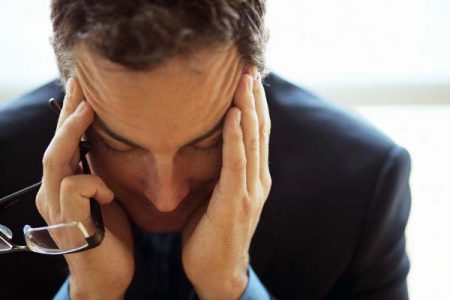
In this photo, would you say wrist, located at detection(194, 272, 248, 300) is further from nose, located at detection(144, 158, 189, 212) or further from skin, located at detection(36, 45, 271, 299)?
nose, located at detection(144, 158, 189, 212)

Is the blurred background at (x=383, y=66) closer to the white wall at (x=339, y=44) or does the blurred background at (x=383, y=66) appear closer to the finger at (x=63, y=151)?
the white wall at (x=339, y=44)

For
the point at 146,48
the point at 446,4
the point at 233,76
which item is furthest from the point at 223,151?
the point at 446,4

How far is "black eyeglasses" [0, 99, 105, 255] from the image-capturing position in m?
0.83

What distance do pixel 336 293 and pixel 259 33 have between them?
0.54 metres

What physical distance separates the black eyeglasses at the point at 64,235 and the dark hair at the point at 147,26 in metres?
0.22

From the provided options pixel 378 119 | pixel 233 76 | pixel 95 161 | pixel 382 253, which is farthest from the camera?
pixel 378 119

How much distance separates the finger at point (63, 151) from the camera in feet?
2.50

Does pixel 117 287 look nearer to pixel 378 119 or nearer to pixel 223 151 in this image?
pixel 223 151

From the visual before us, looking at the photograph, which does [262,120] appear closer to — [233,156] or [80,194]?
[233,156]

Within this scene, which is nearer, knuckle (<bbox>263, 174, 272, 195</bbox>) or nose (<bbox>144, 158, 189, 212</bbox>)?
nose (<bbox>144, 158, 189, 212</bbox>)

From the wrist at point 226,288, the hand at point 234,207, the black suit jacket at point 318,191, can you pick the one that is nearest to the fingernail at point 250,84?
the hand at point 234,207

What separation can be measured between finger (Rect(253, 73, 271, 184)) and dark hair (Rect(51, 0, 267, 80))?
126 mm

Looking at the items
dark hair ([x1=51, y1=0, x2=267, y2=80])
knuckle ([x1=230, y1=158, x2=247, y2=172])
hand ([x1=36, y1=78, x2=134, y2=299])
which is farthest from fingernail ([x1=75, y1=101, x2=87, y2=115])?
knuckle ([x1=230, y1=158, x2=247, y2=172])

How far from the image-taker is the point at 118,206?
0.94 metres
